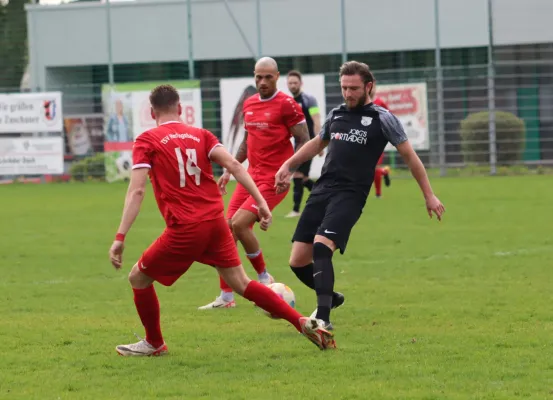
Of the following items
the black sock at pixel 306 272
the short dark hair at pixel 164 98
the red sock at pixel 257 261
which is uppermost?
the short dark hair at pixel 164 98

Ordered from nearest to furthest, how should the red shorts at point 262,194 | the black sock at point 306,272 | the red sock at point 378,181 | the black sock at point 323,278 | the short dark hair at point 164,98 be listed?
1. the short dark hair at point 164,98
2. the black sock at point 323,278
3. the black sock at point 306,272
4. the red shorts at point 262,194
5. the red sock at point 378,181

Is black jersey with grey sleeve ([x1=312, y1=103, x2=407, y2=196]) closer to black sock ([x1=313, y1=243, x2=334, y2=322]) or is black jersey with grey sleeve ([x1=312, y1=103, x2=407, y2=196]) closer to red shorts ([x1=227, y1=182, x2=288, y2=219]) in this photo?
black sock ([x1=313, y1=243, x2=334, y2=322])

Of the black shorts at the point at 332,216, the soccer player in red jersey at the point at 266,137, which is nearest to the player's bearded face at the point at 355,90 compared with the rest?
the black shorts at the point at 332,216

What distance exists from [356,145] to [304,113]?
411 inches

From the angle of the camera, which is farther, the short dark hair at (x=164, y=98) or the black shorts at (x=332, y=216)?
the black shorts at (x=332, y=216)

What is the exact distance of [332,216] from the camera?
26.0 ft

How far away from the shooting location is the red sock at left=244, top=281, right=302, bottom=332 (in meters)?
7.34

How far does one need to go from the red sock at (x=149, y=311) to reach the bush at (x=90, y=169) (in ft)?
82.7

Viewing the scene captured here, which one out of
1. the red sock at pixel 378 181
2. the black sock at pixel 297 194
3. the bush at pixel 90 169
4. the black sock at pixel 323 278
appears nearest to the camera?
the black sock at pixel 323 278

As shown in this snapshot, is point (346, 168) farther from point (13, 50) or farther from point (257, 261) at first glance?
point (13, 50)

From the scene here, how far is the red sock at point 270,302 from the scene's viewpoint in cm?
734

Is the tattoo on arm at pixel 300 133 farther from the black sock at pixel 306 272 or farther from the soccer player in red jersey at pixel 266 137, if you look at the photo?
the black sock at pixel 306 272

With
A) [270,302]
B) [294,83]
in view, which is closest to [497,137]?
[294,83]

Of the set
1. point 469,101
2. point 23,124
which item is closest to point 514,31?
point 469,101
